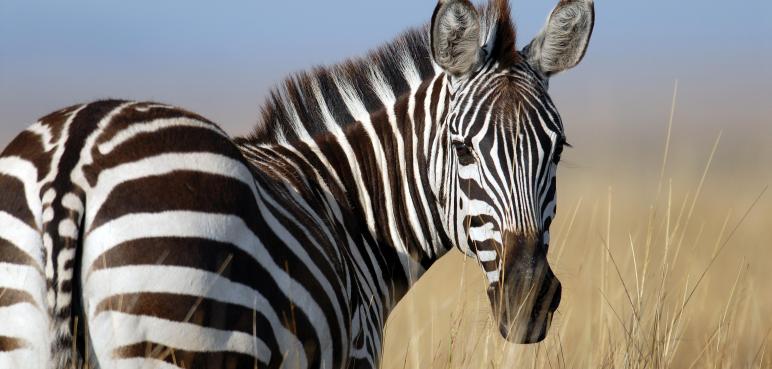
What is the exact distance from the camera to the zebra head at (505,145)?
171 inches

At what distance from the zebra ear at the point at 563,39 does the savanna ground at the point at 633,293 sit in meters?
0.57

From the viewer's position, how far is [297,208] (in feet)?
13.7

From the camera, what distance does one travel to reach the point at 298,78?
5520 mm

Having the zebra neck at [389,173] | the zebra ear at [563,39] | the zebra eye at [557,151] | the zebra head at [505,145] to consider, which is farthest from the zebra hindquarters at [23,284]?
the zebra ear at [563,39]

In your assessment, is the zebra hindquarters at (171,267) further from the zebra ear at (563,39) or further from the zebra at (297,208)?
the zebra ear at (563,39)

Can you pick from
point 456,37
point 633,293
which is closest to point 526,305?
point 456,37

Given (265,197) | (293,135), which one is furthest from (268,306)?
(293,135)

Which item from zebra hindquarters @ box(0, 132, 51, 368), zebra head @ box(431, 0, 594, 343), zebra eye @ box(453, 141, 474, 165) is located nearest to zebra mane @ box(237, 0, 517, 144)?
zebra head @ box(431, 0, 594, 343)

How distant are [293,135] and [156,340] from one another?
2.33 metres

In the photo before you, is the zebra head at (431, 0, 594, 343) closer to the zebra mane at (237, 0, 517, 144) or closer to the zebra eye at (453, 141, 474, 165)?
the zebra eye at (453, 141, 474, 165)

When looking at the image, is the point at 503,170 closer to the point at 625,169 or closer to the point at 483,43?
the point at 483,43

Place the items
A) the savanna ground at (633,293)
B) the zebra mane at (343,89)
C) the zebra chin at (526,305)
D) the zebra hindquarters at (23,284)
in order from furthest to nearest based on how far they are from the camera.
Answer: the savanna ground at (633,293)
the zebra mane at (343,89)
the zebra chin at (526,305)
the zebra hindquarters at (23,284)

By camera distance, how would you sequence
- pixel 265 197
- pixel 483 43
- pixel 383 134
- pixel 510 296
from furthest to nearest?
pixel 383 134, pixel 483 43, pixel 510 296, pixel 265 197

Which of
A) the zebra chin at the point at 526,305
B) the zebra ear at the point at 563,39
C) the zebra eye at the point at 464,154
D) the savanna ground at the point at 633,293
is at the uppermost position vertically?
the zebra ear at the point at 563,39
